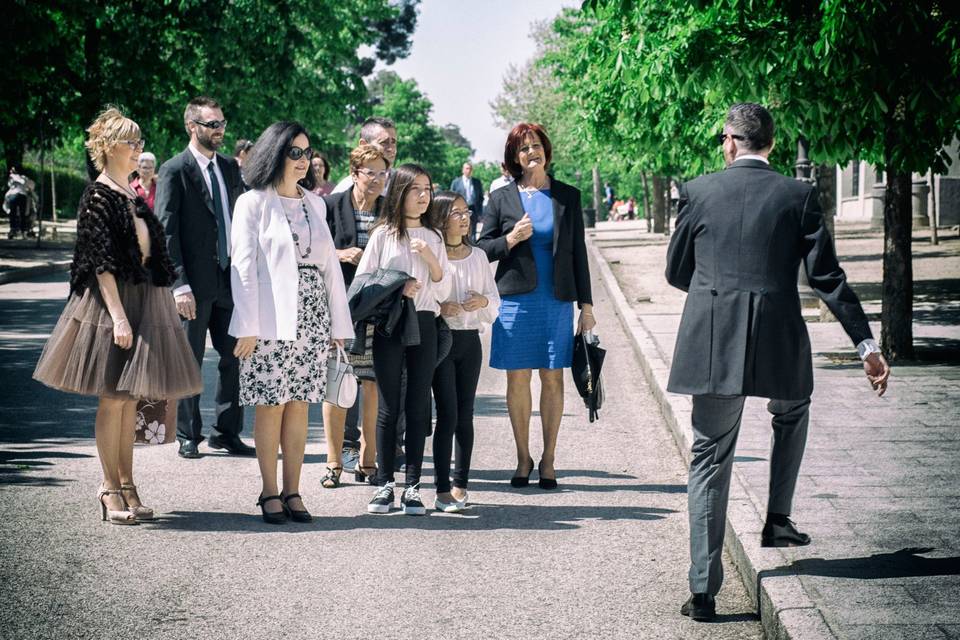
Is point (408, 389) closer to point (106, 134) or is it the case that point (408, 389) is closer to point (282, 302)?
point (282, 302)

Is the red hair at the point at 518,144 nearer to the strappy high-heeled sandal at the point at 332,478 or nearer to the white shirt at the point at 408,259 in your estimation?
the white shirt at the point at 408,259

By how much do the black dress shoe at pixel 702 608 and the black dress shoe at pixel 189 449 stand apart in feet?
14.5

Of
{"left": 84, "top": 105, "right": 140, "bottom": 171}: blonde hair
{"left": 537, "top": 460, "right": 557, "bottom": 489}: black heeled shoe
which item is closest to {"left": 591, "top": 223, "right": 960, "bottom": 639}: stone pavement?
{"left": 537, "top": 460, "right": 557, "bottom": 489}: black heeled shoe

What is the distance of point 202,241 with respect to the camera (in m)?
8.57

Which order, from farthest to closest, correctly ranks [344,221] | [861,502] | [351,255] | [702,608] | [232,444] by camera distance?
[232,444] < [344,221] < [351,255] < [861,502] < [702,608]

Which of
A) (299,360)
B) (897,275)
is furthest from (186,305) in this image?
(897,275)

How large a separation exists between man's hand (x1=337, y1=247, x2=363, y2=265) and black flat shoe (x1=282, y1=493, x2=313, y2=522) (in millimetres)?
1601

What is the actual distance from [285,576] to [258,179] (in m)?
2.12

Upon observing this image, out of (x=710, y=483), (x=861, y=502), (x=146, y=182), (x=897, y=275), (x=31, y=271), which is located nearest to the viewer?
(x=710, y=483)

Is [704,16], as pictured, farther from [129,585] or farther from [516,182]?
[129,585]

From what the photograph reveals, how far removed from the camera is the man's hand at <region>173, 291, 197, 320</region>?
8.22 meters

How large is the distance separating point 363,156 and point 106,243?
1.83 metres

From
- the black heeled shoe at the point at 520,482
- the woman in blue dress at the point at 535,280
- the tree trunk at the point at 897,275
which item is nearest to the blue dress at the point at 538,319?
the woman in blue dress at the point at 535,280

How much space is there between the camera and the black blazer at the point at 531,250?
7891 mm
